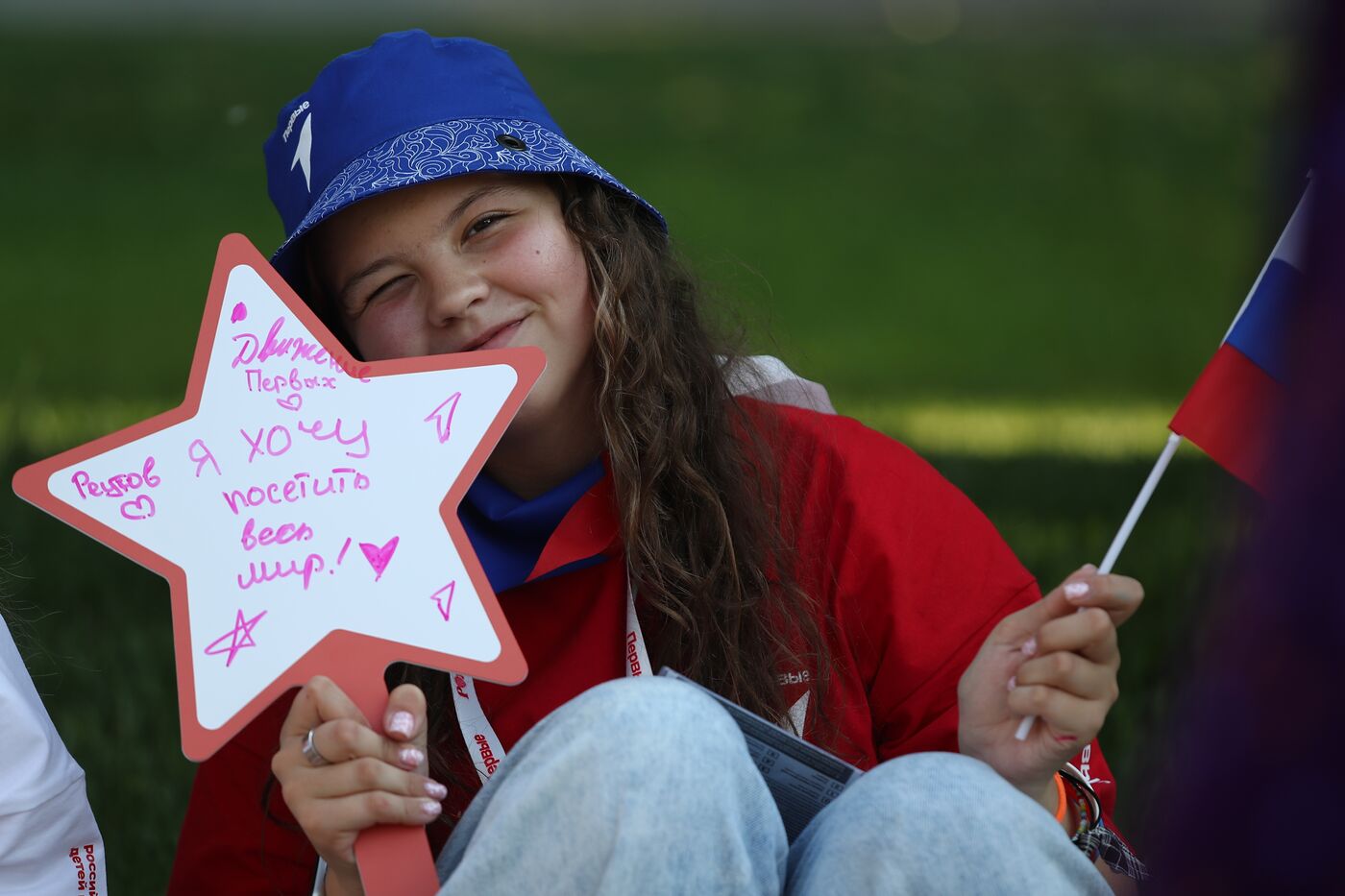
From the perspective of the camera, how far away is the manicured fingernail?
1535 mm

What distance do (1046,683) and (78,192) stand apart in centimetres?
1255

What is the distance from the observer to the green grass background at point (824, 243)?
373cm

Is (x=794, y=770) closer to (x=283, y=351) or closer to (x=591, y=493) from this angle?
(x=591, y=493)

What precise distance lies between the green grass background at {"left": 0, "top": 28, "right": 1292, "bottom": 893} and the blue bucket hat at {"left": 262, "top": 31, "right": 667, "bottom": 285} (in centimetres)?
44

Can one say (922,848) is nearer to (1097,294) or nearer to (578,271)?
(578,271)

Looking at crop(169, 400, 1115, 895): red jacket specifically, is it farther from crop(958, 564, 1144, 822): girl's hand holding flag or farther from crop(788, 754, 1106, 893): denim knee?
crop(788, 754, 1106, 893): denim knee

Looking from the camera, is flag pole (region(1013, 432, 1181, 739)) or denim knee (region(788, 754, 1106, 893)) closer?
denim knee (region(788, 754, 1106, 893))

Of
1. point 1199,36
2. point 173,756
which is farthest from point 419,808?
point 1199,36

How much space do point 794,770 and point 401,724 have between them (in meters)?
0.40

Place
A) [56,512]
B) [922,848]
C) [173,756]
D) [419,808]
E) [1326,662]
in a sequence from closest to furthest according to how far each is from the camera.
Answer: [1326,662]
[922,848]
[419,808]
[56,512]
[173,756]

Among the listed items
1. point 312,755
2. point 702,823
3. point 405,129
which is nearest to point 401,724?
point 312,755

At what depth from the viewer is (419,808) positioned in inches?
60.0

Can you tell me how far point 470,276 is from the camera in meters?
1.92

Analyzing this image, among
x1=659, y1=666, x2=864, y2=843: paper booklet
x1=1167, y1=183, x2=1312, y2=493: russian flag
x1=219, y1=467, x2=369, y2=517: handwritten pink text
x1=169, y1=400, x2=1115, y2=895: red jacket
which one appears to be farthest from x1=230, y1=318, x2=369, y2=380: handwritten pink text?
x1=1167, y1=183, x2=1312, y2=493: russian flag
